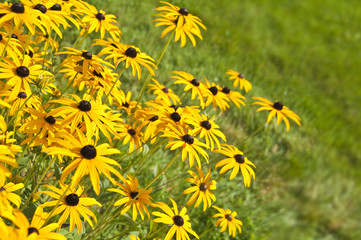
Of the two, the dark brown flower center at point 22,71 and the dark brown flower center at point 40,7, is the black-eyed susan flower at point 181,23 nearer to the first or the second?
the dark brown flower center at point 40,7

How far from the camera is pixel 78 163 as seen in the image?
5.15 feet

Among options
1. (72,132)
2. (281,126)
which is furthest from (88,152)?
(281,126)

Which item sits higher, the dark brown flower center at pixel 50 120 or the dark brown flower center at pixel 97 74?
the dark brown flower center at pixel 97 74

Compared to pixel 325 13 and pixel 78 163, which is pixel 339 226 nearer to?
pixel 78 163

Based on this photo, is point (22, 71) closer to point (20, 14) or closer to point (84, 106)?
point (20, 14)

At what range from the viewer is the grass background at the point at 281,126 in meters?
→ 4.18

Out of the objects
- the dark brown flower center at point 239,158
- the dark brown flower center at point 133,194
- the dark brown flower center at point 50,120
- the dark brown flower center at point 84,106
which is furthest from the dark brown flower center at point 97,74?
the dark brown flower center at point 239,158

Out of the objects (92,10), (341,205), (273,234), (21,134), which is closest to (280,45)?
(341,205)

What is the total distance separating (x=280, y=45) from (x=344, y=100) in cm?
167

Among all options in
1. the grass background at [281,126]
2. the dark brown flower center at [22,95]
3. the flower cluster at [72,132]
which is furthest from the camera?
the grass background at [281,126]

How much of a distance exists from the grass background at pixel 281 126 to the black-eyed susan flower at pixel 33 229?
172cm

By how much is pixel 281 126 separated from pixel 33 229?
3.91m

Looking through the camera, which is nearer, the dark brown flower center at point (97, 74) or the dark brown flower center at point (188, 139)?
the dark brown flower center at point (188, 139)

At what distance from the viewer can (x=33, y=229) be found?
57.3 inches
